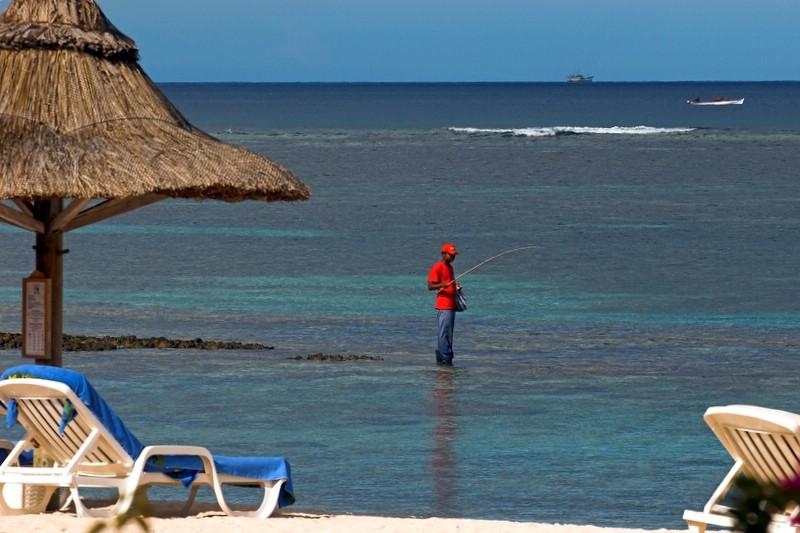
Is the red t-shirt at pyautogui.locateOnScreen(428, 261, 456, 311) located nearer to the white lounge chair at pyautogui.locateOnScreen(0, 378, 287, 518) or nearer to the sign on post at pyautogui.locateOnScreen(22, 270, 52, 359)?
the sign on post at pyautogui.locateOnScreen(22, 270, 52, 359)

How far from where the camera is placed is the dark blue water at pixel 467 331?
10.9 meters

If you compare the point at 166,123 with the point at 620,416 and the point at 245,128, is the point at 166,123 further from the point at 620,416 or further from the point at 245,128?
the point at 245,128

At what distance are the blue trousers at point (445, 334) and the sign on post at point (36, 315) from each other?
736cm

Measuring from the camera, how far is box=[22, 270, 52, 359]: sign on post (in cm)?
817

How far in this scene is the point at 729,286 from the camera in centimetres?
2545

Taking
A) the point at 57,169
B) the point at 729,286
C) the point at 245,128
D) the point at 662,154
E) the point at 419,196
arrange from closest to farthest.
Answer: the point at 57,169, the point at 729,286, the point at 419,196, the point at 662,154, the point at 245,128

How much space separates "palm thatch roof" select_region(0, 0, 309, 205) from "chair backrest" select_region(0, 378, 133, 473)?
3.65 ft

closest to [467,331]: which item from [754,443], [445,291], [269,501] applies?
[445,291]

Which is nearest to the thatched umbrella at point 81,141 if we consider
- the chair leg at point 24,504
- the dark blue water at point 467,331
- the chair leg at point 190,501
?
the chair leg at point 24,504

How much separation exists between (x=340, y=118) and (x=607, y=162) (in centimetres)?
5929

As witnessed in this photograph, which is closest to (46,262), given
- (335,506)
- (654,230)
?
(335,506)

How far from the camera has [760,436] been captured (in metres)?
6.61

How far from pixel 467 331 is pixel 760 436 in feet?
41.5

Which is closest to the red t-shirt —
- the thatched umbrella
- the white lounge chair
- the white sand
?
the thatched umbrella
